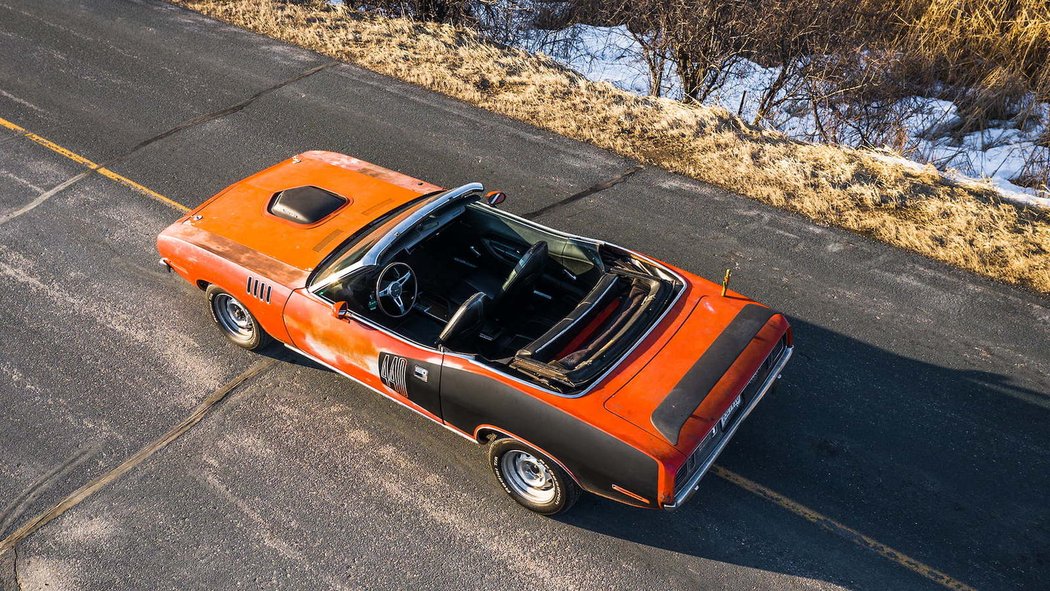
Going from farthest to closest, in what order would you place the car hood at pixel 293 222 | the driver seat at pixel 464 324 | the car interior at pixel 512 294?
1. the car hood at pixel 293 222
2. the driver seat at pixel 464 324
3. the car interior at pixel 512 294

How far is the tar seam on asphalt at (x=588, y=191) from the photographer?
8.66 m

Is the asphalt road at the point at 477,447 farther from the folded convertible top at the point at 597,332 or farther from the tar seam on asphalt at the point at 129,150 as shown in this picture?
the folded convertible top at the point at 597,332

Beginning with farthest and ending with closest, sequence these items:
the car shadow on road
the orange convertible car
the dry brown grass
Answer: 1. the dry brown grass
2. the car shadow on road
3. the orange convertible car

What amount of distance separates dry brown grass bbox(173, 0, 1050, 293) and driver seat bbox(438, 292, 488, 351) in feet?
15.0

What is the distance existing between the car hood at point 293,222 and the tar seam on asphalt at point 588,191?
1696 millimetres

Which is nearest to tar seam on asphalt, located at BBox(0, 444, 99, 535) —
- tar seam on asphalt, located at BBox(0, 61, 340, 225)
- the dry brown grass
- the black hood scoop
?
the black hood scoop

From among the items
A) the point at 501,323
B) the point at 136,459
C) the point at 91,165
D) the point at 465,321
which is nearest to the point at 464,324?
the point at 465,321

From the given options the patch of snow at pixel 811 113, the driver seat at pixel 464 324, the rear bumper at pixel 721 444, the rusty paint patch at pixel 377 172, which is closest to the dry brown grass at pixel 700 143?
the patch of snow at pixel 811 113

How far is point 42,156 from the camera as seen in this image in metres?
9.74

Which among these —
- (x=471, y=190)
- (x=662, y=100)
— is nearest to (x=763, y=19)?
(x=662, y=100)

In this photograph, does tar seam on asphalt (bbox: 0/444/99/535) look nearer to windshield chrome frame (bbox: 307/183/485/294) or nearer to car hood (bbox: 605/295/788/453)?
windshield chrome frame (bbox: 307/183/485/294)

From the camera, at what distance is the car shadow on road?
5.23 m

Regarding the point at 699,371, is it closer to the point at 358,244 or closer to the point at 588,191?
the point at 358,244

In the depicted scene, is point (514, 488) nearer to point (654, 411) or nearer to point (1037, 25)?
point (654, 411)
